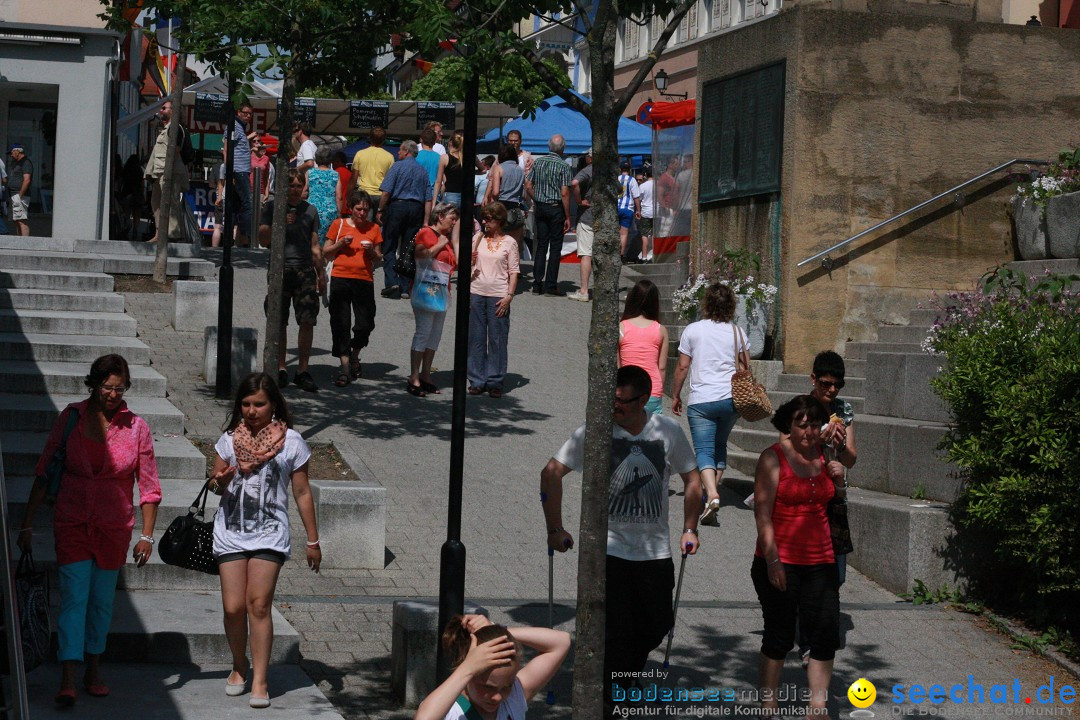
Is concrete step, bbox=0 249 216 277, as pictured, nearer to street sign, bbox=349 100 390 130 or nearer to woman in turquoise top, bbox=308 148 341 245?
woman in turquoise top, bbox=308 148 341 245

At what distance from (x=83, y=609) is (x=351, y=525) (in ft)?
8.78

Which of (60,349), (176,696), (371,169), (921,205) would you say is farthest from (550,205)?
(176,696)

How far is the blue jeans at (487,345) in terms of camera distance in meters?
13.9

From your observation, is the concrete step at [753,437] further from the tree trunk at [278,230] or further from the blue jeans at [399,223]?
the blue jeans at [399,223]

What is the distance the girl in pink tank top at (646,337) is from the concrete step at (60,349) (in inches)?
190

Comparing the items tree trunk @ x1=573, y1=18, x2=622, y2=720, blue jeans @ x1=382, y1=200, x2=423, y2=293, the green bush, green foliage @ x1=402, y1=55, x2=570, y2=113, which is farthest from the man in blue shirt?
tree trunk @ x1=573, y1=18, x2=622, y2=720

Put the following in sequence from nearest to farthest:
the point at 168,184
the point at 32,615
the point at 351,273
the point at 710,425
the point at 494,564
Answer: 1. the point at 32,615
2. the point at 494,564
3. the point at 710,425
4. the point at 351,273
5. the point at 168,184

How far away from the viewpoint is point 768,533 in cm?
677

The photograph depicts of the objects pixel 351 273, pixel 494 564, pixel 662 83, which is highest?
pixel 662 83

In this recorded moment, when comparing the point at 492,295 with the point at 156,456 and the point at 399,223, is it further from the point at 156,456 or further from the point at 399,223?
the point at 156,456

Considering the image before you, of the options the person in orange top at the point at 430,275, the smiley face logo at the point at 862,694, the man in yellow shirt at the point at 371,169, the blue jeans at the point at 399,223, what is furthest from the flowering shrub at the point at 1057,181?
the man in yellow shirt at the point at 371,169

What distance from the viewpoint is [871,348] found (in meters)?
13.6

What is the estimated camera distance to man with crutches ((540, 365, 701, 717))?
657 cm

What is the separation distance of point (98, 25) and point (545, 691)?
55.3 ft
